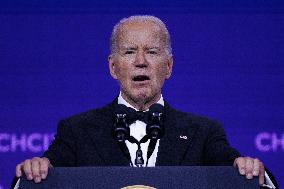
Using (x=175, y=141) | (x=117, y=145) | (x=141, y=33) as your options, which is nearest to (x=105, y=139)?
(x=117, y=145)

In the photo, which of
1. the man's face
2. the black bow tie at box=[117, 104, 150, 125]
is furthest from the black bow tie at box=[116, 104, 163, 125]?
the man's face

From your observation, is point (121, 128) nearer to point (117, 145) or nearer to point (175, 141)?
point (117, 145)

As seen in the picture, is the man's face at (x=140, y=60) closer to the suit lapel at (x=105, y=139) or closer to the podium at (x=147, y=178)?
the suit lapel at (x=105, y=139)

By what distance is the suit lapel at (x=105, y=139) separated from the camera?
1976 mm

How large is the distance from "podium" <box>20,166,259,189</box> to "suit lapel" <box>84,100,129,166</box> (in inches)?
10.8

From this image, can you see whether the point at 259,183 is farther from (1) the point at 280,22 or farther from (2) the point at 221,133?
(1) the point at 280,22

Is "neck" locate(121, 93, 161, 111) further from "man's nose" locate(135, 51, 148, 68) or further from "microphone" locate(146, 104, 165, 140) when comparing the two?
"microphone" locate(146, 104, 165, 140)

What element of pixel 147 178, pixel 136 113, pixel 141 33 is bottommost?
pixel 147 178

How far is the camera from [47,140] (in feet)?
10.4

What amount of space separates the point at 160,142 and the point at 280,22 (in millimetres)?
1443

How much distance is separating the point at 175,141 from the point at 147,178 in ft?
1.33

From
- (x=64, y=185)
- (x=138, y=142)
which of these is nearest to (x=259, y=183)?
(x=138, y=142)

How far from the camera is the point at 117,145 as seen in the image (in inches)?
78.3

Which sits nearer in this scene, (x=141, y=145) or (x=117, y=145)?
(x=117, y=145)
